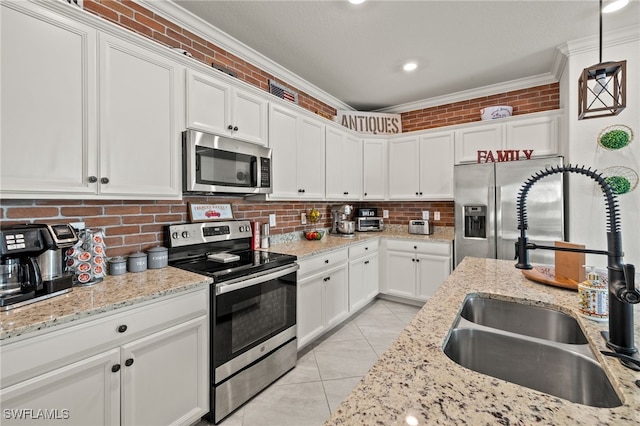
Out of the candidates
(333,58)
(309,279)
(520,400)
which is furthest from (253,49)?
(520,400)

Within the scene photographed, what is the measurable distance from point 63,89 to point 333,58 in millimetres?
2193

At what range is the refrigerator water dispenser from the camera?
3094mm

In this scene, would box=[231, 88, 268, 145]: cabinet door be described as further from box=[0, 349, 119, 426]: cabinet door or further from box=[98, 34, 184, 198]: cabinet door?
box=[0, 349, 119, 426]: cabinet door

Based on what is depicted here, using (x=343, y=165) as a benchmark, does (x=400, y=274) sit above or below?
below

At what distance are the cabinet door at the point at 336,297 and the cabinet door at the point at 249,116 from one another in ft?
4.68

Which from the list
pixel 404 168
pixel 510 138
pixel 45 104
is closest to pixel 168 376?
pixel 45 104

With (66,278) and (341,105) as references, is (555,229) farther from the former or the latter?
(66,278)

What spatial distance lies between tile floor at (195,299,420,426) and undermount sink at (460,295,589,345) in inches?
46.4

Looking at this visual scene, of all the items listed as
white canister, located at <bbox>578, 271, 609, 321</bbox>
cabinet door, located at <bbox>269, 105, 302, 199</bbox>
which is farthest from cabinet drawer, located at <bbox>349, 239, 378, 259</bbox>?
white canister, located at <bbox>578, 271, 609, 321</bbox>

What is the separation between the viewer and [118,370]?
4.15ft

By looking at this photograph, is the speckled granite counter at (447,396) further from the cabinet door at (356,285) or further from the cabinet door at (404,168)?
the cabinet door at (404,168)

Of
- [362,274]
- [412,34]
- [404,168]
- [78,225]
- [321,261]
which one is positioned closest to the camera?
[78,225]

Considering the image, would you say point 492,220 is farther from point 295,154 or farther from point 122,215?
point 122,215

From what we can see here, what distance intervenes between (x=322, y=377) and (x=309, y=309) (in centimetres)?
53
